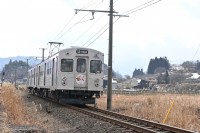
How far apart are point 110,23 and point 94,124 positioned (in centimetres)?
985

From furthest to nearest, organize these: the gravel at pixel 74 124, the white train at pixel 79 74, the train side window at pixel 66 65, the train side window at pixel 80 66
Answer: the train side window at pixel 80 66 < the train side window at pixel 66 65 < the white train at pixel 79 74 < the gravel at pixel 74 124

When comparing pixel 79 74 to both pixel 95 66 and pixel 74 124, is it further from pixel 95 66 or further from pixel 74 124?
pixel 74 124

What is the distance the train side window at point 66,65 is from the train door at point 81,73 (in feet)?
1.13

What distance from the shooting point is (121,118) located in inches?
683

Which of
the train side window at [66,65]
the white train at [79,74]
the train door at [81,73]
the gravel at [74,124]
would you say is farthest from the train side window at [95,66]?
the gravel at [74,124]

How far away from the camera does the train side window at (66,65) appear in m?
24.1

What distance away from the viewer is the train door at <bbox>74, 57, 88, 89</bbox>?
79.3ft

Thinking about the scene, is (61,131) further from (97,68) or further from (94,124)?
(97,68)

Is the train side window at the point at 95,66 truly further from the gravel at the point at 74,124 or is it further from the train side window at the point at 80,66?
the gravel at the point at 74,124

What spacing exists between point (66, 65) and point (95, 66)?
169 centimetres

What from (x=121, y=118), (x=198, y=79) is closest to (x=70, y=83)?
(x=121, y=118)

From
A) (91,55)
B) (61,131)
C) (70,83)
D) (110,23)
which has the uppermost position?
(110,23)

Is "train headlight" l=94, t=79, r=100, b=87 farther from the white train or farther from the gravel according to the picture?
the gravel

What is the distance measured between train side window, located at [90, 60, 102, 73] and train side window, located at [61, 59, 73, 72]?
3.89 ft
